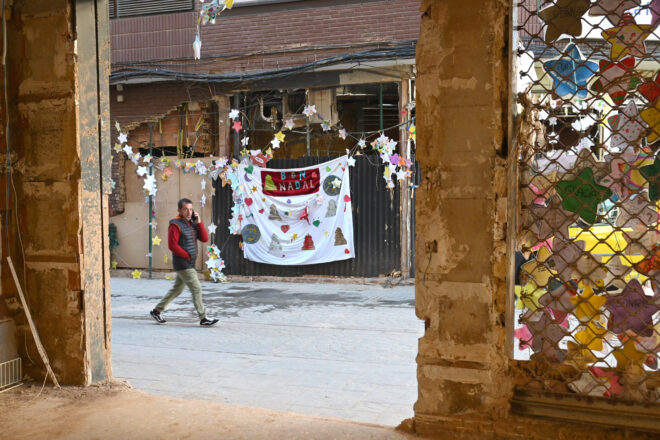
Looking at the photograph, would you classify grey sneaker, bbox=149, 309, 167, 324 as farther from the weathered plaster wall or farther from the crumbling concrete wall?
the weathered plaster wall

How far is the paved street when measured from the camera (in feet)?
19.2

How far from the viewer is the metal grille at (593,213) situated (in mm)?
3498

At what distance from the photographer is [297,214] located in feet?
45.0

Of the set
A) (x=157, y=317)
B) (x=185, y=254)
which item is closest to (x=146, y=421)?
(x=185, y=254)

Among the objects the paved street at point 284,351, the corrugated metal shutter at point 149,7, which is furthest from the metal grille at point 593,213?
the corrugated metal shutter at point 149,7

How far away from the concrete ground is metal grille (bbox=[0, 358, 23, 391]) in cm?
15

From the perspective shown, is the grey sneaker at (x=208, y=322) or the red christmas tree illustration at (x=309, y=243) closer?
the grey sneaker at (x=208, y=322)

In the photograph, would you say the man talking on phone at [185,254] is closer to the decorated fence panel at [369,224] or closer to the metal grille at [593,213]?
the decorated fence panel at [369,224]

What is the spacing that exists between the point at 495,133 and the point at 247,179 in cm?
1094

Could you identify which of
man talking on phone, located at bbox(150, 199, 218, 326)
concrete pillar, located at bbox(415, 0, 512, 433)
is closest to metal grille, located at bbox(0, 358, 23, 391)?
concrete pillar, located at bbox(415, 0, 512, 433)

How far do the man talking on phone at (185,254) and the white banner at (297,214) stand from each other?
4322 millimetres

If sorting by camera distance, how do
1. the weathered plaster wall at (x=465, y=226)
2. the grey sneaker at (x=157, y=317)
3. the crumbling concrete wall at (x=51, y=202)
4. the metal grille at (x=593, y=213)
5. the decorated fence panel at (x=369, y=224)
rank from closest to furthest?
the metal grille at (x=593, y=213) < the weathered plaster wall at (x=465, y=226) < the crumbling concrete wall at (x=51, y=202) < the grey sneaker at (x=157, y=317) < the decorated fence panel at (x=369, y=224)

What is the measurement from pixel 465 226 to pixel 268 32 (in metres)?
11.7

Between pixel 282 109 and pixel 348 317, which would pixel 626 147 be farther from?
pixel 282 109
